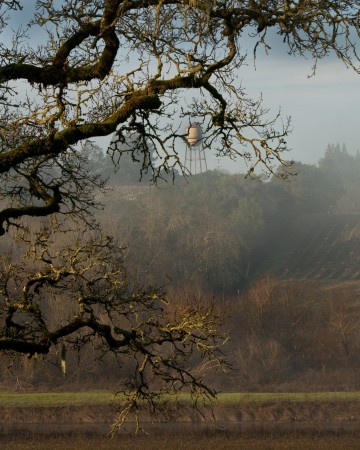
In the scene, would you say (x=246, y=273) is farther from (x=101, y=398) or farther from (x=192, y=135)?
(x=192, y=135)

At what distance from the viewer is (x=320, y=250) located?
273 feet

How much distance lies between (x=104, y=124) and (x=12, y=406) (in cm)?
2755

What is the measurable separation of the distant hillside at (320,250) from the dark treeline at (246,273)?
27 cm

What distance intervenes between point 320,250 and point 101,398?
46.9 m

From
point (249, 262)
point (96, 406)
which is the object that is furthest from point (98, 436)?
point (249, 262)

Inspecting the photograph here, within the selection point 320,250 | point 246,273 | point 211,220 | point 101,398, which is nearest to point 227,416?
point 101,398

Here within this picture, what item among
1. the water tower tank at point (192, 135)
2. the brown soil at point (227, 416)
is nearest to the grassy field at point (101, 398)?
the brown soil at point (227, 416)

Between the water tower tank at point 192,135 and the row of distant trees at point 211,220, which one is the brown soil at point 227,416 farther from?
the water tower tank at point 192,135

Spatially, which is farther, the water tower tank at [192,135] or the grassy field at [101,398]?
the grassy field at [101,398]

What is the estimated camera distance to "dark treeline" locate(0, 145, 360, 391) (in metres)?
46.4

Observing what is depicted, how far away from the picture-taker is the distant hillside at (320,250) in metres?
74.4

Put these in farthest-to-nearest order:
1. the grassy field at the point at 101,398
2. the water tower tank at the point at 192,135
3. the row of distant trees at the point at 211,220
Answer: the row of distant trees at the point at 211,220, the grassy field at the point at 101,398, the water tower tank at the point at 192,135

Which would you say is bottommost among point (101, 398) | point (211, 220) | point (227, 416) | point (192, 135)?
point (227, 416)

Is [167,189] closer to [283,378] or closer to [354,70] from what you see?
[283,378]
